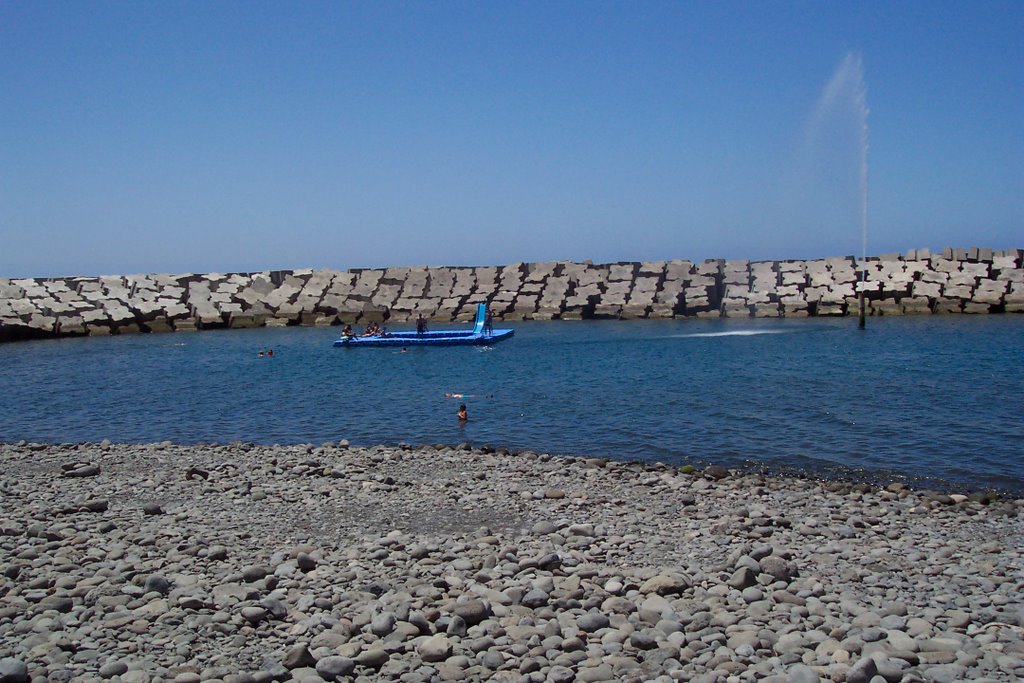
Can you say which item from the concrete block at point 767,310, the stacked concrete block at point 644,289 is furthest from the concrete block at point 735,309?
the stacked concrete block at point 644,289

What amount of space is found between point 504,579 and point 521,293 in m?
51.0

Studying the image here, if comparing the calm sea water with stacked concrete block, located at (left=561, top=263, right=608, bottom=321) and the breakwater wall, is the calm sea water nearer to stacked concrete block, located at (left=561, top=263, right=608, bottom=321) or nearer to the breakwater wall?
the breakwater wall

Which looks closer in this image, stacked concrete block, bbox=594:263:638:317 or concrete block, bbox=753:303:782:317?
concrete block, bbox=753:303:782:317

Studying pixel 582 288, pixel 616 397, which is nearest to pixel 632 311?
pixel 582 288

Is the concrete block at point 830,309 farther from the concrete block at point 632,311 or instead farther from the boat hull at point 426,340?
the boat hull at point 426,340

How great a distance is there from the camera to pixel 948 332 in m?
40.9

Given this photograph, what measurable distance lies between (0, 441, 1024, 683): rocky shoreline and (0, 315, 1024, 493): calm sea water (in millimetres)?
3674

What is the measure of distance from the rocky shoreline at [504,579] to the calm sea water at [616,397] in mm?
3674

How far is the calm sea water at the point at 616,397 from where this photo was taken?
56.7ft

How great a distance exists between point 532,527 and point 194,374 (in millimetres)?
25771

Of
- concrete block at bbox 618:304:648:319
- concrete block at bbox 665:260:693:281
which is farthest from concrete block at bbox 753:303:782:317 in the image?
concrete block at bbox 618:304:648:319

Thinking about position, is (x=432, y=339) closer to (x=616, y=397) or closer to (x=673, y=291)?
(x=616, y=397)

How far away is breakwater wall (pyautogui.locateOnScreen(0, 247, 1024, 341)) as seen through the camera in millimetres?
53688

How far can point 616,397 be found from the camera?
24.6 m
